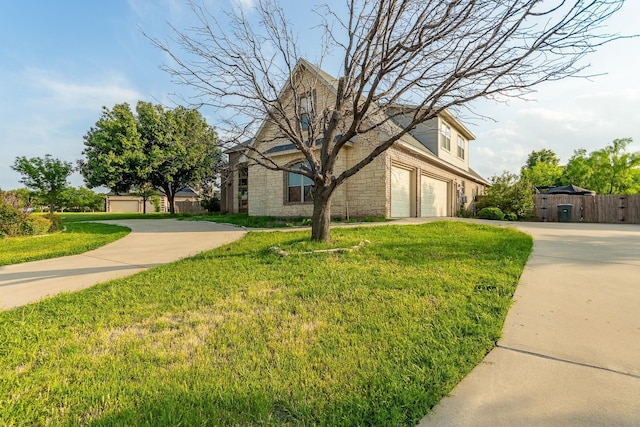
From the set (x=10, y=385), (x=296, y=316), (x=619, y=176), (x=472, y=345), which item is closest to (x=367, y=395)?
(x=472, y=345)

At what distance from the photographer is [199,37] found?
19.5 feet

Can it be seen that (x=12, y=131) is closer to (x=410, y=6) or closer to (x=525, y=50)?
(x=410, y=6)

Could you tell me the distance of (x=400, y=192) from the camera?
13742 mm

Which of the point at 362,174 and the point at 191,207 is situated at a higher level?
the point at 362,174

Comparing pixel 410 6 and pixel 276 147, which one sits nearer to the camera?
pixel 410 6

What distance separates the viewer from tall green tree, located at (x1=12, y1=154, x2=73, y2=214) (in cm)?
2155

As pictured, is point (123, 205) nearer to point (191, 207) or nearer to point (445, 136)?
point (191, 207)

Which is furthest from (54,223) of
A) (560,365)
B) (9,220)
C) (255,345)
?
(560,365)

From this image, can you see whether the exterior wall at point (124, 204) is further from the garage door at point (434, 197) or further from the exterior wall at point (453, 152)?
the exterior wall at point (453, 152)

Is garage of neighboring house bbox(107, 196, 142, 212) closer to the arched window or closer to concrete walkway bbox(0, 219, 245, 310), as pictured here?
the arched window

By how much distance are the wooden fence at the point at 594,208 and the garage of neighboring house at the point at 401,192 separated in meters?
8.36

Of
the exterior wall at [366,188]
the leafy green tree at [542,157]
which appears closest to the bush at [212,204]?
the exterior wall at [366,188]

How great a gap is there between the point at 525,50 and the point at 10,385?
6783 millimetres

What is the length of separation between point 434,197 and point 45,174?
27.3 meters
